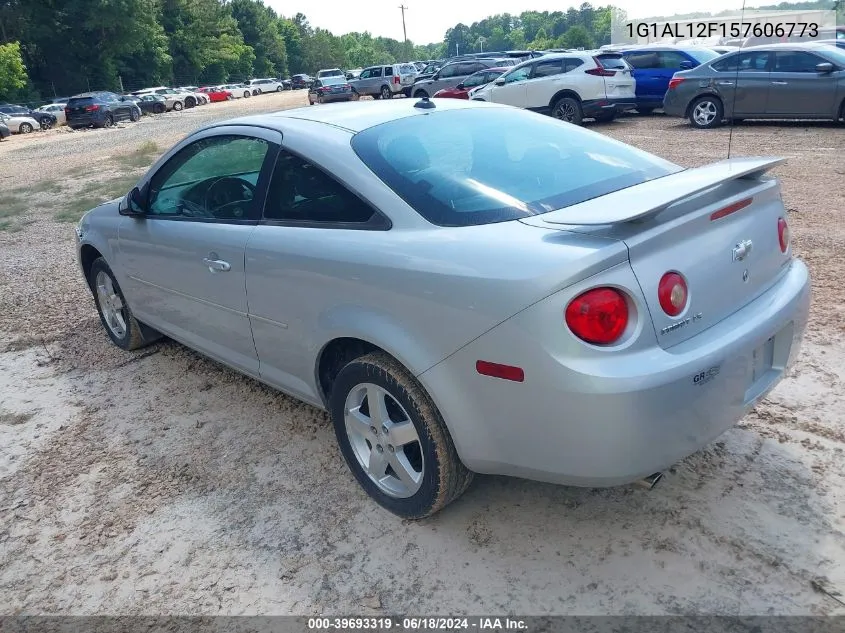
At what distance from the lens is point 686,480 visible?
9.61 ft

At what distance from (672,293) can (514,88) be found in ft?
47.1

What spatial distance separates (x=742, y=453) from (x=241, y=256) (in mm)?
2396

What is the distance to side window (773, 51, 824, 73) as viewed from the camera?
12.1m

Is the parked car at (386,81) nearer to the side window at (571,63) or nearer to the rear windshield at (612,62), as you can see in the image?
the side window at (571,63)

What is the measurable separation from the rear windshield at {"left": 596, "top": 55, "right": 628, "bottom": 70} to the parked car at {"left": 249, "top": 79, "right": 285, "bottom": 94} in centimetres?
5711

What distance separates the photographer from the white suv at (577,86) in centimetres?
1477

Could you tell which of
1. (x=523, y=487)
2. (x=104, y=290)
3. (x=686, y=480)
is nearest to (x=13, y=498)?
(x=104, y=290)

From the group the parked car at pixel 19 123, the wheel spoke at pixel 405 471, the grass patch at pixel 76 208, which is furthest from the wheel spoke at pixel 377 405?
the parked car at pixel 19 123

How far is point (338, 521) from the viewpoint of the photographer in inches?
115

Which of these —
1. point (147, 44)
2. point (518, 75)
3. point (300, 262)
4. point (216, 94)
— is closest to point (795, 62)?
point (518, 75)

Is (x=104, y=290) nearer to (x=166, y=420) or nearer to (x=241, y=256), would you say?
(x=166, y=420)

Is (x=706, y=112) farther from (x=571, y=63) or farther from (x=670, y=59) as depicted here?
(x=571, y=63)

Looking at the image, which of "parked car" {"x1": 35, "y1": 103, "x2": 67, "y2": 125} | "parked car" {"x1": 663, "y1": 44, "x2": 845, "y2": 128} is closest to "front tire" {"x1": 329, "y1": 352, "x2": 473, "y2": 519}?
"parked car" {"x1": 663, "y1": 44, "x2": 845, "y2": 128}

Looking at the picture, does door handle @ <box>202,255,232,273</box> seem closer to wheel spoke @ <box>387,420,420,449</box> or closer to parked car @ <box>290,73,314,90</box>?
wheel spoke @ <box>387,420,420,449</box>
